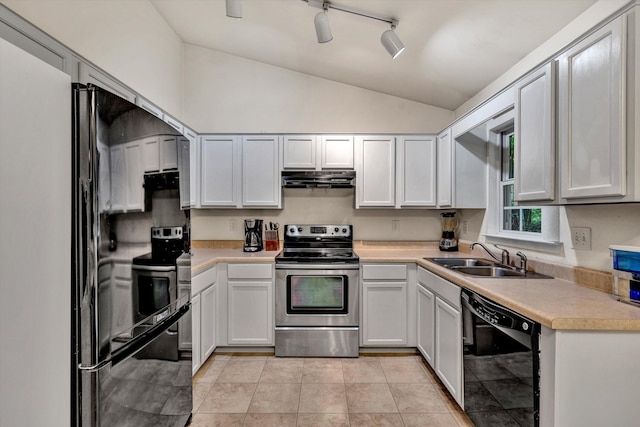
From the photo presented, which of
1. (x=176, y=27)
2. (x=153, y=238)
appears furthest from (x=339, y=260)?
(x=176, y=27)

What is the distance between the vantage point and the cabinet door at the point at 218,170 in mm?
3184

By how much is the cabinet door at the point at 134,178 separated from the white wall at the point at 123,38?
0.97 metres

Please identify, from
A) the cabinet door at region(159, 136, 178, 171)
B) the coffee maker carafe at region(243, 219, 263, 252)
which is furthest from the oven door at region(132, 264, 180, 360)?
the coffee maker carafe at region(243, 219, 263, 252)

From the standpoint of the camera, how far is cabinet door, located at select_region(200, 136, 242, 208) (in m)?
3.18

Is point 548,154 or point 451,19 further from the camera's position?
point 451,19

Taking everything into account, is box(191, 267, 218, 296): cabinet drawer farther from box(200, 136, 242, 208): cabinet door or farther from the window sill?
the window sill

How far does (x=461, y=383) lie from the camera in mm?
1920

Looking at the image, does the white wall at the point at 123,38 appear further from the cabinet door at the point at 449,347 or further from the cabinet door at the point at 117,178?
the cabinet door at the point at 449,347

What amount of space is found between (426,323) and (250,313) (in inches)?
61.1

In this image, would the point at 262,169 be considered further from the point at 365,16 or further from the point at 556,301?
the point at 556,301

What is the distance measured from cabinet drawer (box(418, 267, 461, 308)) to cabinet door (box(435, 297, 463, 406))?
0.05 meters

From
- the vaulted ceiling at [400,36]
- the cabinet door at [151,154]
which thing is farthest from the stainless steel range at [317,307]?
the vaulted ceiling at [400,36]

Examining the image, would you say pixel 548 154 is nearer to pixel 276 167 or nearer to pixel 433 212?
pixel 433 212

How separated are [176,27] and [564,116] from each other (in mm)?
3360
